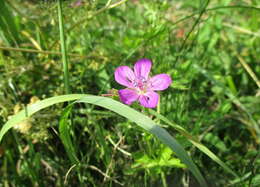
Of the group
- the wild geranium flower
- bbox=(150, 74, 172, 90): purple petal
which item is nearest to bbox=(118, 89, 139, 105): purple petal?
the wild geranium flower

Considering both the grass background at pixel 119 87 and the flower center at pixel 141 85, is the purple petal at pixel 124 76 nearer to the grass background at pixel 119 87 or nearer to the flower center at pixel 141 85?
the flower center at pixel 141 85

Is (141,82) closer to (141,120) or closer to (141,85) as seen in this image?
(141,85)

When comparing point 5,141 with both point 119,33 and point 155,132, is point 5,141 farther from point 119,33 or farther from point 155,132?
point 119,33

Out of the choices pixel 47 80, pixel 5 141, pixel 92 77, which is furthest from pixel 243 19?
pixel 5 141

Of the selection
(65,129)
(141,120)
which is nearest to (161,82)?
(141,120)

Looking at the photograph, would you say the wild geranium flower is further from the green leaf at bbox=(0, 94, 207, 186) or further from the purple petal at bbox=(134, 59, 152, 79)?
the green leaf at bbox=(0, 94, 207, 186)

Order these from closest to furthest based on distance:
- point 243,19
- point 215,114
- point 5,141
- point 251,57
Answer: point 5,141 < point 215,114 < point 251,57 < point 243,19
